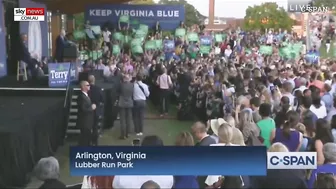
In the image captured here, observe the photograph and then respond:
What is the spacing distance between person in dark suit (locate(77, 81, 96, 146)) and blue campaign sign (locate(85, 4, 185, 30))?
50.2 ft

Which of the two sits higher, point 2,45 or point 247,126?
point 2,45

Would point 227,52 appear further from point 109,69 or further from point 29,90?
point 29,90

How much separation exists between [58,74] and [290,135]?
8141mm

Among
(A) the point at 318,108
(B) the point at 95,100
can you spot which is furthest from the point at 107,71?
(A) the point at 318,108

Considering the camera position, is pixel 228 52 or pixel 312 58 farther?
pixel 228 52

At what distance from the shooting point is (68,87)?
41.9 feet

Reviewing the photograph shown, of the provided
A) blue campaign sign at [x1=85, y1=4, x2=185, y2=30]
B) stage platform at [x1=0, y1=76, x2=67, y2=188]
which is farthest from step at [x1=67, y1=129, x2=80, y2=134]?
blue campaign sign at [x1=85, y1=4, x2=185, y2=30]

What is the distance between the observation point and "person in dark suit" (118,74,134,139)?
12.8m

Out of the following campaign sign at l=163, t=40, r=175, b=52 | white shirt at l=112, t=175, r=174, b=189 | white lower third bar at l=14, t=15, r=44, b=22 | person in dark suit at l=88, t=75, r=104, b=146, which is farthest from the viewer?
campaign sign at l=163, t=40, r=175, b=52

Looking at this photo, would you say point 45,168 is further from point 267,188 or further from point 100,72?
point 100,72

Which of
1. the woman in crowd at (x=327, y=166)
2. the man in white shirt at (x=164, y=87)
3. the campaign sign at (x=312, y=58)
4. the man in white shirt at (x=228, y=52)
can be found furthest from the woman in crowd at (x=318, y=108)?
the man in white shirt at (x=228, y=52)

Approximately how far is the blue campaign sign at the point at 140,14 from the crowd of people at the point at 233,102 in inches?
42.0

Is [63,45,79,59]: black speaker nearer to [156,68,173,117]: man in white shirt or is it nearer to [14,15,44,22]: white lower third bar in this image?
[14,15,44,22]: white lower third bar

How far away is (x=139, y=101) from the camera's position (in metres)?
13.2
